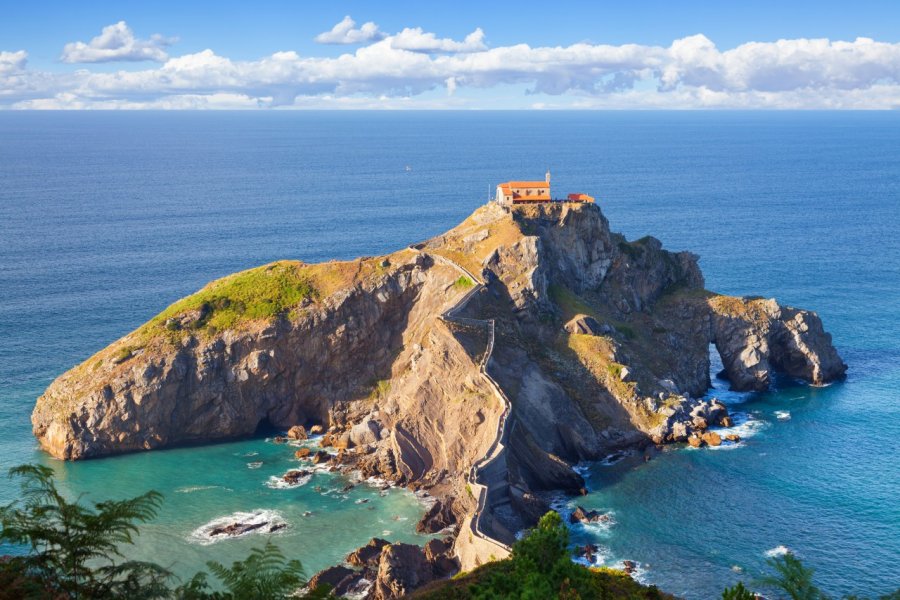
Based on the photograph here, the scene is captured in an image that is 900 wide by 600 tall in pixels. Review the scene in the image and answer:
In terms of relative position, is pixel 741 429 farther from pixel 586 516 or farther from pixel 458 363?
pixel 458 363

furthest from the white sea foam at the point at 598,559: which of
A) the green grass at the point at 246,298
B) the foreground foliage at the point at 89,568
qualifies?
the green grass at the point at 246,298

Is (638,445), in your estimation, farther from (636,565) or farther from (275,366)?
(275,366)

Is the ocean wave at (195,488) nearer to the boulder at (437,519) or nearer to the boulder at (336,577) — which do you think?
the boulder at (437,519)

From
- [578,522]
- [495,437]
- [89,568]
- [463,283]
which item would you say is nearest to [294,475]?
[495,437]

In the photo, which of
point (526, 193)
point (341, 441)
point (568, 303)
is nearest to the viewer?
point (341, 441)

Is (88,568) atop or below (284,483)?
atop

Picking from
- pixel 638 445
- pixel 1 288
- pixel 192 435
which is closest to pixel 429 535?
pixel 638 445
